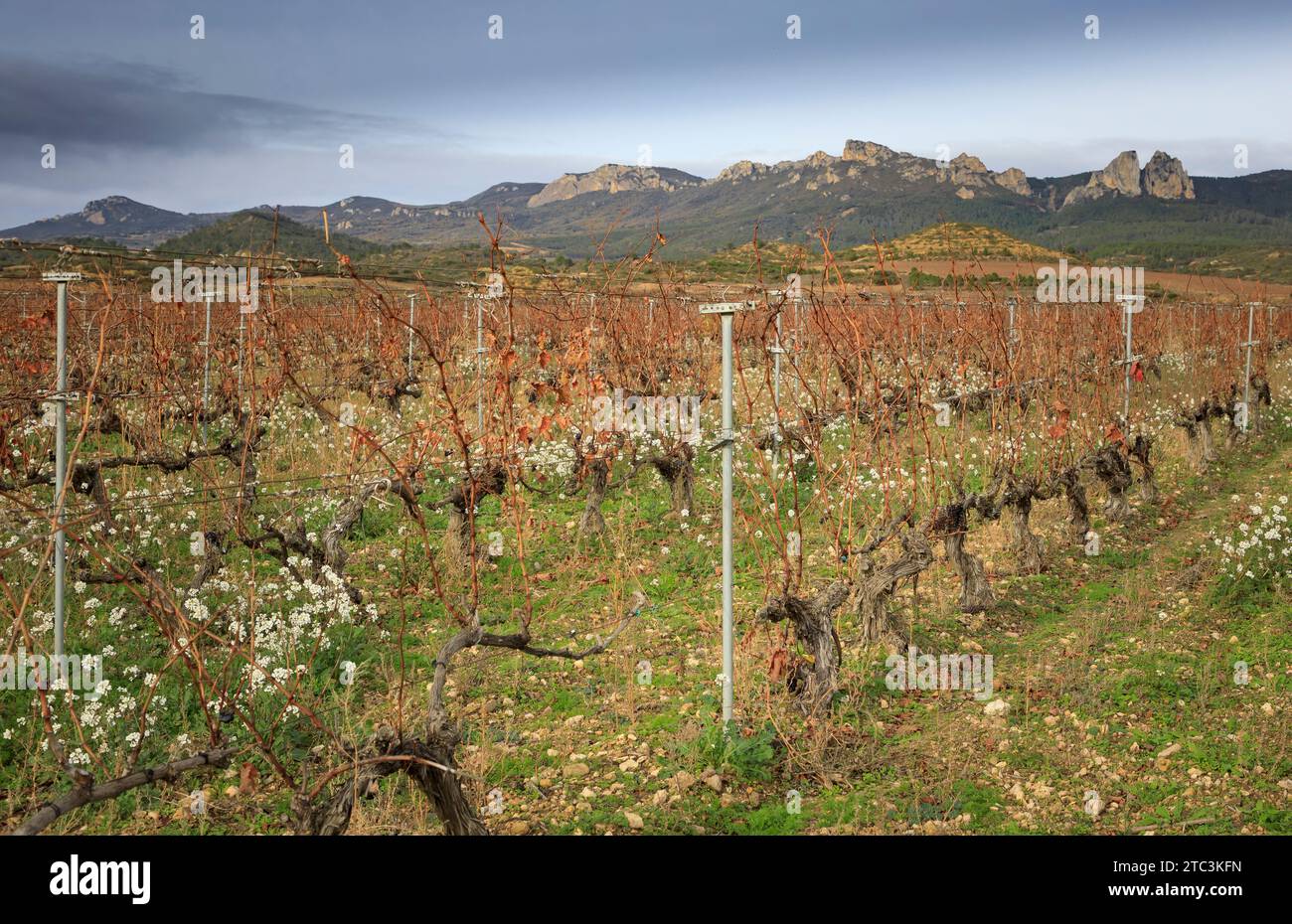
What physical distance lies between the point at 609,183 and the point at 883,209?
5559 centimetres

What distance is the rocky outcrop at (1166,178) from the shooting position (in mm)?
103331

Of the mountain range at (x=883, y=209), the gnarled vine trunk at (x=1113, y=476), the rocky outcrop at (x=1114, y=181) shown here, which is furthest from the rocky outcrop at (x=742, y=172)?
the gnarled vine trunk at (x=1113, y=476)

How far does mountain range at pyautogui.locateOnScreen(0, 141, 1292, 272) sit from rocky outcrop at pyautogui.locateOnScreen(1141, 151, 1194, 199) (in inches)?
6.5

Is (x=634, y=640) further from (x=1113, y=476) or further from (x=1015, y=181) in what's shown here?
(x=1015, y=181)

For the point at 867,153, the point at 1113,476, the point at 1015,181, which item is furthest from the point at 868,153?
the point at 1113,476

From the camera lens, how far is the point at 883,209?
8544 cm

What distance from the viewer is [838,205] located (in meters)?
88.9

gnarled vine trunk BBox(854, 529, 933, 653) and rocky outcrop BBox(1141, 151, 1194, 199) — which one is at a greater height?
rocky outcrop BBox(1141, 151, 1194, 199)

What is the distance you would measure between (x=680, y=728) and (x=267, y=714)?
2228 millimetres

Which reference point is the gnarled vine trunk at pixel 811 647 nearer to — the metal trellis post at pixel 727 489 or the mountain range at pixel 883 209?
the metal trellis post at pixel 727 489

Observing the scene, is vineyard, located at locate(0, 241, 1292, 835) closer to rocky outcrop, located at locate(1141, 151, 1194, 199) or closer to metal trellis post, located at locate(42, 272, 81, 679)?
metal trellis post, located at locate(42, 272, 81, 679)

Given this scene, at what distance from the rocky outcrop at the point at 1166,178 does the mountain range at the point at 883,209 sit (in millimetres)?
166

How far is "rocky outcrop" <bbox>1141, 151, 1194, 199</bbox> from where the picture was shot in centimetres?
10333

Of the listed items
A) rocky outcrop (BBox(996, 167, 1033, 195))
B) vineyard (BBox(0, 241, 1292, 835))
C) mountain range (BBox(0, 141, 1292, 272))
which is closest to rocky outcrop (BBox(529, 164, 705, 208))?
mountain range (BBox(0, 141, 1292, 272))
